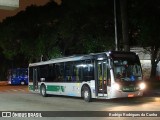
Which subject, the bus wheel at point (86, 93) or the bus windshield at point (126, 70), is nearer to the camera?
the bus windshield at point (126, 70)

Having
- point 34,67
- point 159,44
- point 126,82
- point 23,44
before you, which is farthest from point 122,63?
point 23,44

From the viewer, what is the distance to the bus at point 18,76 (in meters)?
55.8

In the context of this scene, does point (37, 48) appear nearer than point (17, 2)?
No

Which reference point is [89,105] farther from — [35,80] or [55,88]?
[35,80]

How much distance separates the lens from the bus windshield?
21812 millimetres

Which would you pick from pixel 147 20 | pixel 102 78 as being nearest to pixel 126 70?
pixel 102 78

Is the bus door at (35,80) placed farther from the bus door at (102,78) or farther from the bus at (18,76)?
the bus at (18,76)

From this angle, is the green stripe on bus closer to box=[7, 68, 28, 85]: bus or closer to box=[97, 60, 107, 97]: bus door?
box=[97, 60, 107, 97]: bus door

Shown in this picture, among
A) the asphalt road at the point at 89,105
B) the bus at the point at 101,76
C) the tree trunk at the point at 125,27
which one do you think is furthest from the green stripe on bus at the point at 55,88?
the tree trunk at the point at 125,27

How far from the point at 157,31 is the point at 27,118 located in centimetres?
2069

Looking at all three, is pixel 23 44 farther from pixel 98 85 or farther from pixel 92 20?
pixel 98 85

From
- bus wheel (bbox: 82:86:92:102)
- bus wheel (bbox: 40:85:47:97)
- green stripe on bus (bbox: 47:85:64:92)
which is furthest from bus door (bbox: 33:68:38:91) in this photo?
bus wheel (bbox: 82:86:92:102)

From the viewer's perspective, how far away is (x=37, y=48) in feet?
153

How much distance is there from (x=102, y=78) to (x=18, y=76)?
1380 inches
